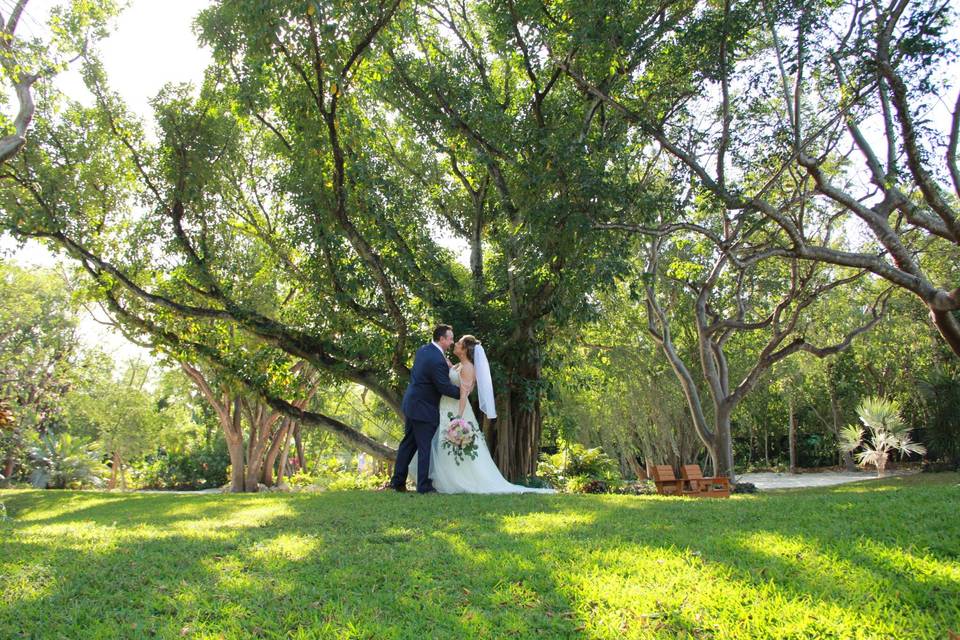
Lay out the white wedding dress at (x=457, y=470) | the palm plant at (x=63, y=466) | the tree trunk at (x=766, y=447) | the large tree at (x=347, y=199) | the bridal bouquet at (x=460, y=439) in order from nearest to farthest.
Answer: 1. the bridal bouquet at (x=460, y=439)
2. the white wedding dress at (x=457, y=470)
3. the large tree at (x=347, y=199)
4. the palm plant at (x=63, y=466)
5. the tree trunk at (x=766, y=447)

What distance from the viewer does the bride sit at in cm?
960

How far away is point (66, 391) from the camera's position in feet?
88.6

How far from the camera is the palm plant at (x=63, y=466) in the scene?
86.7ft

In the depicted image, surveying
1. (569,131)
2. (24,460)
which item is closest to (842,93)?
(569,131)

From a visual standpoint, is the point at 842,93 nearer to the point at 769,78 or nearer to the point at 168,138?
the point at 769,78

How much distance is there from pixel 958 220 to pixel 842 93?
3.08 metres

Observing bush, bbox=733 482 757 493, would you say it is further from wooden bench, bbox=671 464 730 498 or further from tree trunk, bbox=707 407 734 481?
wooden bench, bbox=671 464 730 498

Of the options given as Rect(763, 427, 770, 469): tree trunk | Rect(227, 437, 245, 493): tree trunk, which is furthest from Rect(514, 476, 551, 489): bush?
Rect(763, 427, 770, 469): tree trunk

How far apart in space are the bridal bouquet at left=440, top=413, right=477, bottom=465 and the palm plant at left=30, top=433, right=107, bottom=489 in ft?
76.8

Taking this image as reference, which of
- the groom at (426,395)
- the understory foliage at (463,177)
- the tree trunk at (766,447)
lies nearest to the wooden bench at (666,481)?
the understory foliage at (463,177)

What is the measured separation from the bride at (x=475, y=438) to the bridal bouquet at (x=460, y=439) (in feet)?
0.13

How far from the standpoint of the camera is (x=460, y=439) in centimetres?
951

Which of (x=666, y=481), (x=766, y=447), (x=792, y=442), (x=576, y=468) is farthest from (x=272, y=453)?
(x=766, y=447)

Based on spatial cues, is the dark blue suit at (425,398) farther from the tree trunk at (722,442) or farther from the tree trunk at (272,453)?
the tree trunk at (272,453)
